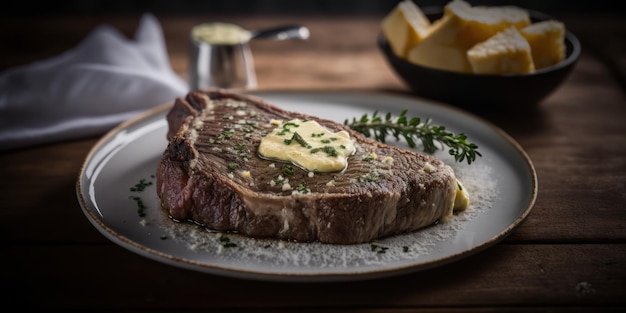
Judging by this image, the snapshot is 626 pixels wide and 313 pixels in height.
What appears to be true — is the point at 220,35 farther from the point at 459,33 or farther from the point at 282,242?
the point at 282,242

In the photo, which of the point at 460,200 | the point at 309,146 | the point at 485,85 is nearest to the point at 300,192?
the point at 309,146

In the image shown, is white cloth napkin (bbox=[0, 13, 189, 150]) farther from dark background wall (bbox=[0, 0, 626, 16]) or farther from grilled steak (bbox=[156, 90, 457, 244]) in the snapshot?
dark background wall (bbox=[0, 0, 626, 16])

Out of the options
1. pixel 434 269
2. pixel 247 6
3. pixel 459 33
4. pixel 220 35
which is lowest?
pixel 247 6

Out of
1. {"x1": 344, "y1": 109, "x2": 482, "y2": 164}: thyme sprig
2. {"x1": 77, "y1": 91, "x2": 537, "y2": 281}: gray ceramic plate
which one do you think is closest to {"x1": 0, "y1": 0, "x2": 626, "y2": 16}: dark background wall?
{"x1": 77, "y1": 91, "x2": 537, "y2": 281}: gray ceramic plate

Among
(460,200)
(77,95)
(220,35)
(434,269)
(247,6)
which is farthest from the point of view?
(247,6)

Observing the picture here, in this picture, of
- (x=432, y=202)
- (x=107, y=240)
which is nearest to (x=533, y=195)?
(x=432, y=202)

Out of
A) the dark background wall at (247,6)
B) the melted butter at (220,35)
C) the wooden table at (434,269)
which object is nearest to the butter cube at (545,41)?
the wooden table at (434,269)

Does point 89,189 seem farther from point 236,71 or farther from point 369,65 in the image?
point 369,65
